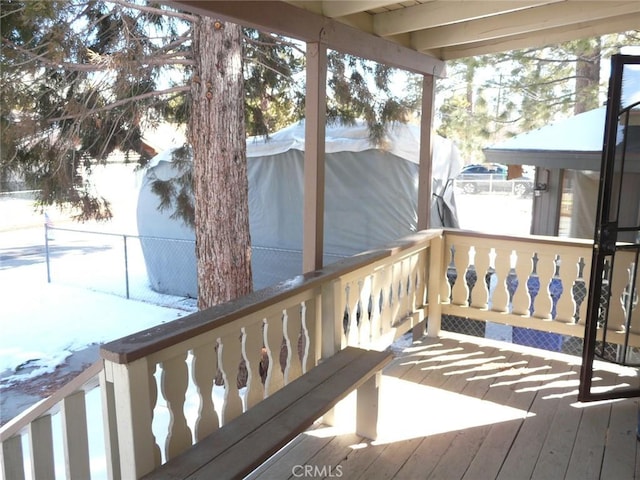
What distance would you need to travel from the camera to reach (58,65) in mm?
4535

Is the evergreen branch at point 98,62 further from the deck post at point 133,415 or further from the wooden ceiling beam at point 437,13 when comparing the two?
the deck post at point 133,415

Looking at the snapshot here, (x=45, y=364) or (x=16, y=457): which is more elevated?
(x=16, y=457)

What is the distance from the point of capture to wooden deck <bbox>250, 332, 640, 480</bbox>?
2.43 m

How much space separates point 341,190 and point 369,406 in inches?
175

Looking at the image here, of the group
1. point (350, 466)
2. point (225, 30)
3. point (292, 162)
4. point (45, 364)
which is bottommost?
point (45, 364)

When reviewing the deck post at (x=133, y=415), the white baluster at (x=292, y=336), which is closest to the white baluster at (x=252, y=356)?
the white baluster at (x=292, y=336)

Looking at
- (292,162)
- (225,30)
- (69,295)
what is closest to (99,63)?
(225,30)

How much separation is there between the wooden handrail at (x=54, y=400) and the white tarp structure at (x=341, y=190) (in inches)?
196

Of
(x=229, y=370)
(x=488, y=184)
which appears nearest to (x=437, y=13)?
(x=229, y=370)

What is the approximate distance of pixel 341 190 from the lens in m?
6.85

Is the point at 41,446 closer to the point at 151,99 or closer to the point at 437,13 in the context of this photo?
the point at 437,13

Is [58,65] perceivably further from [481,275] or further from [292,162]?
[481,275]

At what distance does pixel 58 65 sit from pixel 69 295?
14.5 ft

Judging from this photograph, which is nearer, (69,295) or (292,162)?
(292,162)
